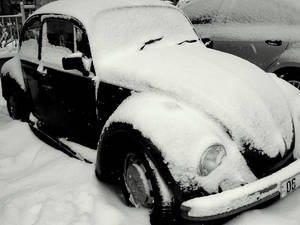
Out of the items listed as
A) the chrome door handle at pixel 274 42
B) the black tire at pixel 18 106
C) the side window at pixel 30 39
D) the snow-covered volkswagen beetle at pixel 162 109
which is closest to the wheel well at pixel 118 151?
the snow-covered volkswagen beetle at pixel 162 109

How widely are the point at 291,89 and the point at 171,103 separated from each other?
137 centimetres

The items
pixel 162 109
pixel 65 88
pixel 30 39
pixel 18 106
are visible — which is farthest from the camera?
pixel 18 106

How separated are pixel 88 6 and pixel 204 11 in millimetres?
2562

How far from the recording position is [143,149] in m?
3.00

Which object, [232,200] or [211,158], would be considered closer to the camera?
[232,200]

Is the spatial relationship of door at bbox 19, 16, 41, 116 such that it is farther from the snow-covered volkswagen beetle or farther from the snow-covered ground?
the snow-covered ground

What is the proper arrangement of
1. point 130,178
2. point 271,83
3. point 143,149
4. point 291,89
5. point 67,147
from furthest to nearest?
point 67,147 < point 291,89 < point 271,83 < point 130,178 < point 143,149

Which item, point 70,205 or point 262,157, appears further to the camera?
point 70,205

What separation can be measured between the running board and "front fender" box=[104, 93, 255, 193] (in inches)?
40.6

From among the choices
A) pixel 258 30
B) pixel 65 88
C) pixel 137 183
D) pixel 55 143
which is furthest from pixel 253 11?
pixel 137 183

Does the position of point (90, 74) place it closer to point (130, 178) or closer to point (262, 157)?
point (130, 178)

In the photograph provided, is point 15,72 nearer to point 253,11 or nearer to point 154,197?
point 154,197

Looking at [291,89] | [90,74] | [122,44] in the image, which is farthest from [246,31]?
[90,74]

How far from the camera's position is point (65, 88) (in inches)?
163
